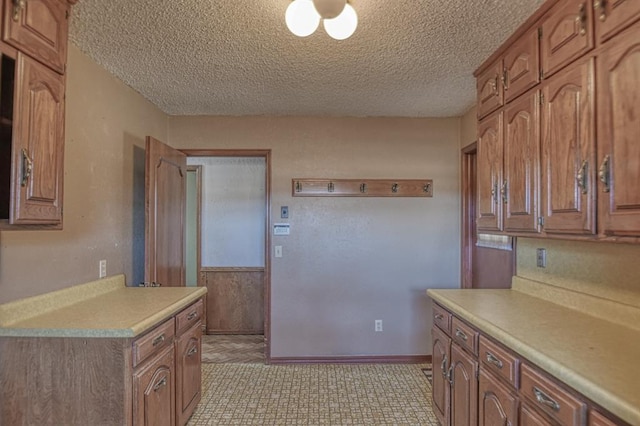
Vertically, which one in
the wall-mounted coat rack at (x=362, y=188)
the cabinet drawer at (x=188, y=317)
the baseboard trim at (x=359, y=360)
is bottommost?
the baseboard trim at (x=359, y=360)

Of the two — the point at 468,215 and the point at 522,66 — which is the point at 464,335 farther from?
the point at 468,215

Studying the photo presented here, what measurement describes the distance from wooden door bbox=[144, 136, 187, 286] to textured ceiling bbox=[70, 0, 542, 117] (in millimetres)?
543

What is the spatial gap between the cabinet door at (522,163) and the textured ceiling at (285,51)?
0.45 meters

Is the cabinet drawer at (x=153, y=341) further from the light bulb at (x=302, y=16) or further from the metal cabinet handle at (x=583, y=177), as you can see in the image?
the metal cabinet handle at (x=583, y=177)

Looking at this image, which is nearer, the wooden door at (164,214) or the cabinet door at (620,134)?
the cabinet door at (620,134)

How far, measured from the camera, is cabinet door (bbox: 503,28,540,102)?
1.85 m

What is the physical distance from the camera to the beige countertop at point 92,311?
1.62 metres

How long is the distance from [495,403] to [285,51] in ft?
7.09

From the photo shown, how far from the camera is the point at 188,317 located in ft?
7.89

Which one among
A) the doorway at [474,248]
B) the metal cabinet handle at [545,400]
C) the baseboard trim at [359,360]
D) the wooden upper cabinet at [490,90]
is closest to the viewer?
the metal cabinet handle at [545,400]

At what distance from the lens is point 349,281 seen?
11.9ft

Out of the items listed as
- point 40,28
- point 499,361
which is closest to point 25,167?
point 40,28

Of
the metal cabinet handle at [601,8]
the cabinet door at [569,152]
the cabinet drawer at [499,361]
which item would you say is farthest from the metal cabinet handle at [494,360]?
the metal cabinet handle at [601,8]

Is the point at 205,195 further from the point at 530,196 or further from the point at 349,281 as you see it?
the point at 530,196
